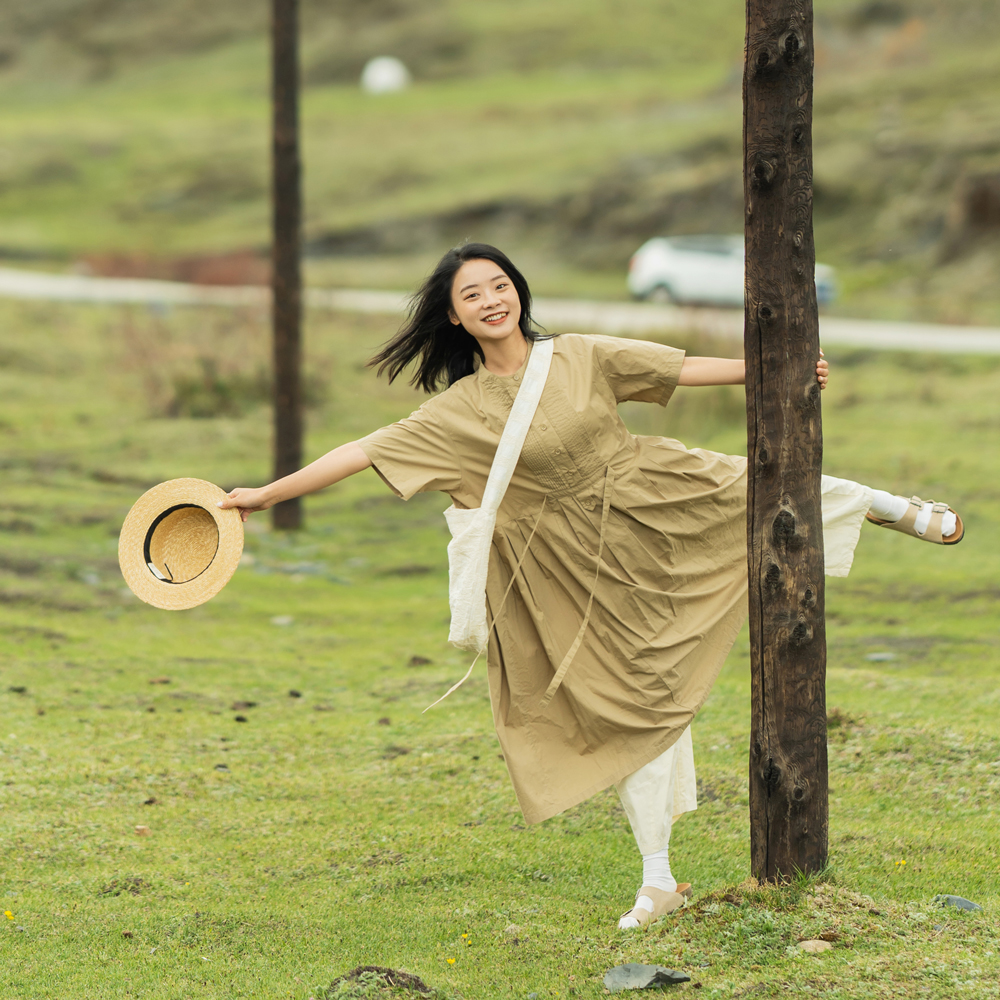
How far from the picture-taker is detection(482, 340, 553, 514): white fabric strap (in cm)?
405

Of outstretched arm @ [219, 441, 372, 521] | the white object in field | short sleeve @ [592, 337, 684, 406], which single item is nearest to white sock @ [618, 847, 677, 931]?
short sleeve @ [592, 337, 684, 406]

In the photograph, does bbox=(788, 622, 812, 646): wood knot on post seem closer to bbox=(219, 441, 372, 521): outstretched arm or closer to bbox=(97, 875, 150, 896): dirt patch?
bbox=(219, 441, 372, 521): outstretched arm

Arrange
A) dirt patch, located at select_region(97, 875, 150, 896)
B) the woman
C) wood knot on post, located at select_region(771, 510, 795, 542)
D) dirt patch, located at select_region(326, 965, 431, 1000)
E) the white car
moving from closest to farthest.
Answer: dirt patch, located at select_region(326, 965, 431, 1000) → wood knot on post, located at select_region(771, 510, 795, 542) → the woman → dirt patch, located at select_region(97, 875, 150, 896) → the white car

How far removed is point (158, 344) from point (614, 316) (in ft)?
21.6

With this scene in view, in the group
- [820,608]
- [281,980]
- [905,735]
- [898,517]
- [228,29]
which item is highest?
[228,29]

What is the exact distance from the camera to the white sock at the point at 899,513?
4277mm

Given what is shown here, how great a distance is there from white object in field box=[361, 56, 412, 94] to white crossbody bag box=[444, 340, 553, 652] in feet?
180

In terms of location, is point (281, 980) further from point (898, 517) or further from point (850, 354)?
point (850, 354)

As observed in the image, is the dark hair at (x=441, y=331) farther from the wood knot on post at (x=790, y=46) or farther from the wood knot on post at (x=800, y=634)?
the wood knot on post at (x=800, y=634)

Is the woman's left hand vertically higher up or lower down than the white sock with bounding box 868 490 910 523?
higher up

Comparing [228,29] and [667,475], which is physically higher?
[228,29]

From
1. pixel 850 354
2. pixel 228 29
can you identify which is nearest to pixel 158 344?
pixel 850 354

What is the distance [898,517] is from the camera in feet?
14.1

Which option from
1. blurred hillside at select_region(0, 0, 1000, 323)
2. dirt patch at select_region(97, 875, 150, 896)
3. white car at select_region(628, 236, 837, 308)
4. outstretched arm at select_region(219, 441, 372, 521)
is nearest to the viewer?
outstretched arm at select_region(219, 441, 372, 521)
